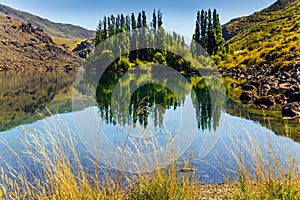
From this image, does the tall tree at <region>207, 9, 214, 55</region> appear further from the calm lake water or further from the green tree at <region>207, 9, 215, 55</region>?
the calm lake water

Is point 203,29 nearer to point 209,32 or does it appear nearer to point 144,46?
point 209,32

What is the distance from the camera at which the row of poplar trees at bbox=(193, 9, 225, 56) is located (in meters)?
96.6

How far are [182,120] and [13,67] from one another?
154430 mm

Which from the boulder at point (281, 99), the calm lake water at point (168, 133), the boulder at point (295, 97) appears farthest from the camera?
the boulder at point (281, 99)

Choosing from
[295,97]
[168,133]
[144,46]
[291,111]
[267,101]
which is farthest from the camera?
[144,46]

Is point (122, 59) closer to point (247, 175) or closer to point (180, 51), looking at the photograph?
point (180, 51)

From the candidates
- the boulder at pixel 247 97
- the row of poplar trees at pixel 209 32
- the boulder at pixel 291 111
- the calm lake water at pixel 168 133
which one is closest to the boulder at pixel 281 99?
the boulder at pixel 247 97

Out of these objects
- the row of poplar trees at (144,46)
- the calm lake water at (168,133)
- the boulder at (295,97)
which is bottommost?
the calm lake water at (168,133)

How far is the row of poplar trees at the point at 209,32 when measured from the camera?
3804 inches

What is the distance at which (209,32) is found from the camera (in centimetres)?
9750

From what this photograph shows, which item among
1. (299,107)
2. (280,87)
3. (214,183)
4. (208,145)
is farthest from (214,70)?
(214,183)

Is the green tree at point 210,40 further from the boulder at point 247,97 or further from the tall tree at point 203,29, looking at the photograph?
the boulder at point 247,97

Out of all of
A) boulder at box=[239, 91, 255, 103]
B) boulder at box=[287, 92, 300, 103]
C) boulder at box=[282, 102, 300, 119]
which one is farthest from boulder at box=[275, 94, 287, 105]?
boulder at box=[282, 102, 300, 119]

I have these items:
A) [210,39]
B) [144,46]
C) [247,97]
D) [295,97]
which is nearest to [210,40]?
[210,39]
